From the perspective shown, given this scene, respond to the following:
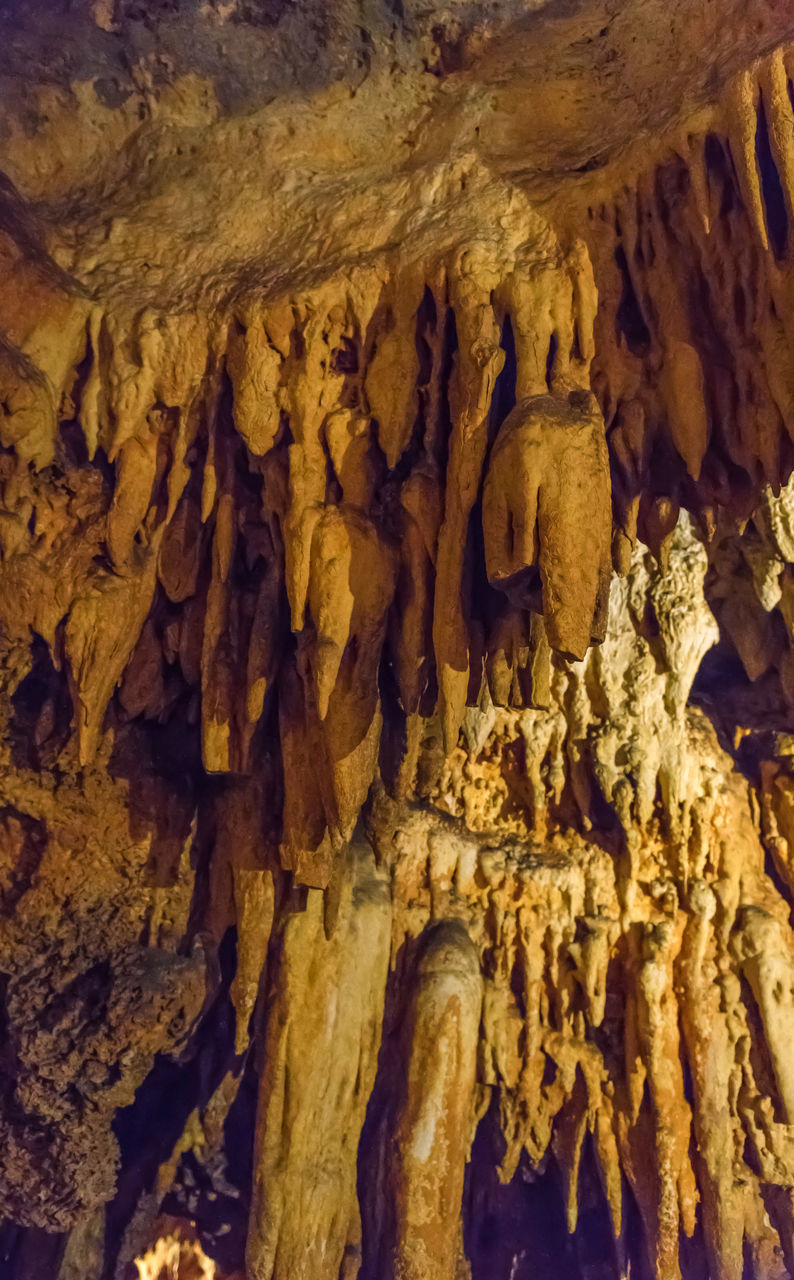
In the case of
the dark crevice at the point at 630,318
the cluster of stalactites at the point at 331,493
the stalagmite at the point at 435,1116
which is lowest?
the stalagmite at the point at 435,1116

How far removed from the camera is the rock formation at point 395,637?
351 cm

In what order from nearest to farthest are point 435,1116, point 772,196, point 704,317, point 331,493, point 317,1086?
1. point 772,196
2. point 704,317
3. point 331,493
4. point 317,1086
5. point 435,1116

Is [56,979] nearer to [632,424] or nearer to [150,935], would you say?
[150,935]

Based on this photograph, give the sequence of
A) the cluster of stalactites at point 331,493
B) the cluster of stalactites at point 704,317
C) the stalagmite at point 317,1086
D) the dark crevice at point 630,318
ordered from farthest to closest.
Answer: the stalagmite at point 317,1086 < the dark crevice at point 630,318 < the cluster of stalactites at point 331,493 < the cluster of stalactites at point 704,317

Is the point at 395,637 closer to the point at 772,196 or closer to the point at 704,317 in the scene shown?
the point at 704,317

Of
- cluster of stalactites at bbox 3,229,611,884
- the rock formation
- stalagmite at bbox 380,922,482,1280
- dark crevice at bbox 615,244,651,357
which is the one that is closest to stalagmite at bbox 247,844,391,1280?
the rock formation

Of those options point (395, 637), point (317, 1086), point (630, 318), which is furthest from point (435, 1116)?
point (630, 318)

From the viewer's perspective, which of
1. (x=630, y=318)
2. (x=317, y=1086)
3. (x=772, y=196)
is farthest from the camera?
(x=317, y=1086)

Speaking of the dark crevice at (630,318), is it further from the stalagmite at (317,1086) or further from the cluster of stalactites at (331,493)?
the stalagmite at (317,1086)

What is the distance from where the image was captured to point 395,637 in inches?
149

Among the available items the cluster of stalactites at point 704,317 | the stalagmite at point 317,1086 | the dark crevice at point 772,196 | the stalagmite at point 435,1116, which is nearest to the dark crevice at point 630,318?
the cluster of stalactites at point 704,317

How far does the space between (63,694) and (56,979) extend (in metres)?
1.42

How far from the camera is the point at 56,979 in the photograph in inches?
171

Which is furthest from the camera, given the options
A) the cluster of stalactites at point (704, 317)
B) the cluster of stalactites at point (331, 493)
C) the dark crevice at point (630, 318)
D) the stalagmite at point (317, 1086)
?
the stalagmite at point (317, 1086)
